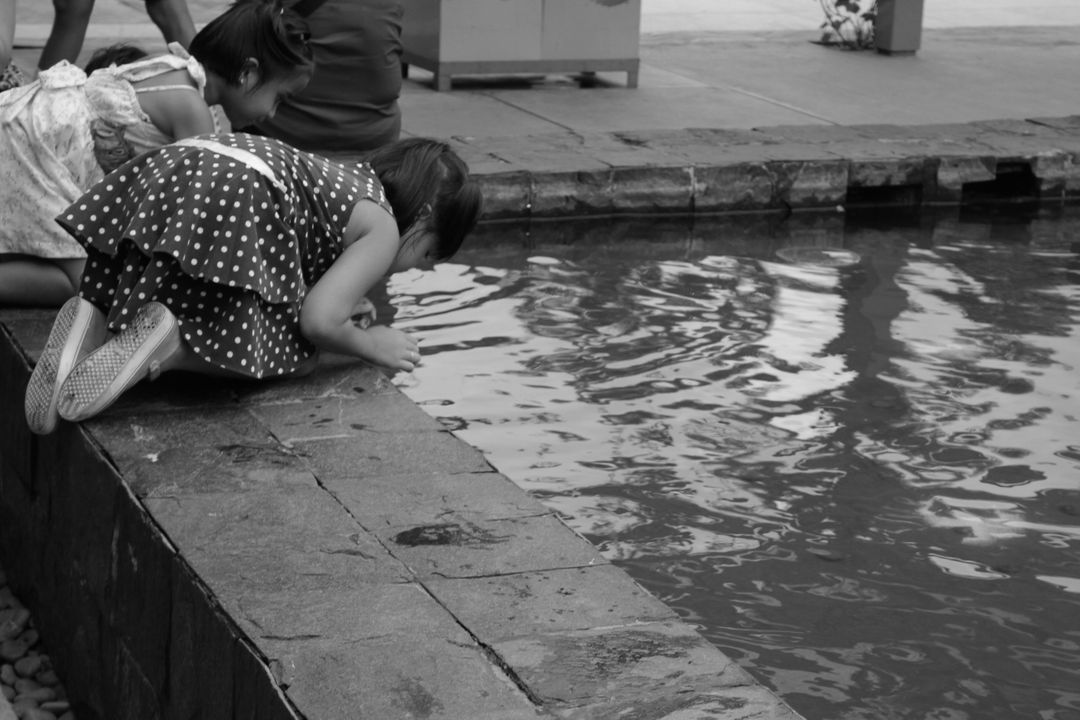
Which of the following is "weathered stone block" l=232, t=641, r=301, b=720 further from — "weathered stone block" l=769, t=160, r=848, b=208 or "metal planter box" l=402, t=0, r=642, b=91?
"metal planter box" l=402, t=0, r=642, b=91

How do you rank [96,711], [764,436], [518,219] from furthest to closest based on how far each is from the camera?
[518,219]
[764,436]
[96,711]

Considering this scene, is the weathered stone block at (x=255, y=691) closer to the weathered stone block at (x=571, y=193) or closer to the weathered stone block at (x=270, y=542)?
the weathered stone block at (x=270, y=542)

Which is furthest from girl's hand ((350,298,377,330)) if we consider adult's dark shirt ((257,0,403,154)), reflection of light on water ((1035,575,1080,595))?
adult's dark shirt ((257,0,403,154))

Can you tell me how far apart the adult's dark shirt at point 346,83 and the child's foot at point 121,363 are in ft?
8.21

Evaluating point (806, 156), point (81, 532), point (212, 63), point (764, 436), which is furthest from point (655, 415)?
point (806, 156)

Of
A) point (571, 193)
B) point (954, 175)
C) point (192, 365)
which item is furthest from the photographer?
point (954, 175)

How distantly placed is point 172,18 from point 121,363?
3814 mm

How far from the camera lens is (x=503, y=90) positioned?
8578mm

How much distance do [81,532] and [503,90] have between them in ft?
19.1

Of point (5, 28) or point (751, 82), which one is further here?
point (751, 82)

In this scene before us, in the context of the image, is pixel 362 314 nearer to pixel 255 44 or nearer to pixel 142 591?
pixel 255 44

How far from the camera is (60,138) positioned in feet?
12.7

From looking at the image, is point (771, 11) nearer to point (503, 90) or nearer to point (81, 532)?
point (503, 90)

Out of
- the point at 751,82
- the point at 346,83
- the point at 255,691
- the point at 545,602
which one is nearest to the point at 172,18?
the point at 346,83
